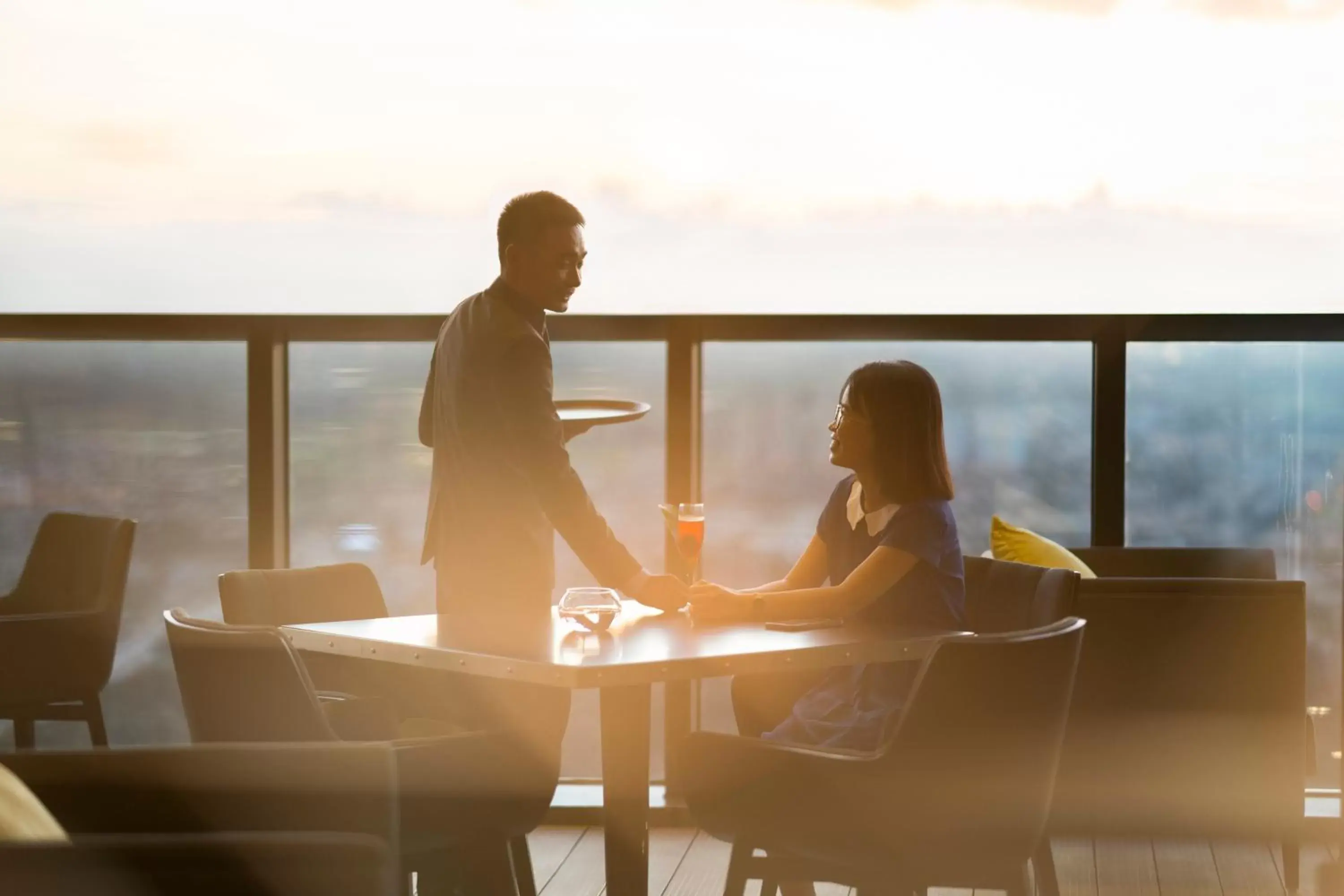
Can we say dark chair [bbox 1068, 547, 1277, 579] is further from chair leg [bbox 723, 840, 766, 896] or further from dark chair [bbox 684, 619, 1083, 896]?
chair leg [bbox 723, 840, 766, 896]

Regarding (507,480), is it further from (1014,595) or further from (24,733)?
(24,733)

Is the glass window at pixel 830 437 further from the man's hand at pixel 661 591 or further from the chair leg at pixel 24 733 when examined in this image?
→ the chair leg at pixel 24 733

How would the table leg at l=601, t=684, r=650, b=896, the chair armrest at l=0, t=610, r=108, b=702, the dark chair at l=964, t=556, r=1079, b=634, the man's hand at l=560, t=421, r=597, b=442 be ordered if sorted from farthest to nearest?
1. the chair armrest at l=0, t=610, r=108, b=702
2. the man's hand at l=560, t=421, r=597, b=442
3. the dark chair at l=964, t=556, r=1079, b=634
4. the table leg at l=601, t=684, r=650, b=896

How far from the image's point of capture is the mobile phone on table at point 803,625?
258 centimetres

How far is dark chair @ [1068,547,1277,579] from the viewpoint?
162 inches

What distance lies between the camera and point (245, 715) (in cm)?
236

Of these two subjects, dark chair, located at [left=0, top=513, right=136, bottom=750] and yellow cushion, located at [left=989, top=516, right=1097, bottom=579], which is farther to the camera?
dark chair, located at [left=0, top=513, right=136, bottom=750]

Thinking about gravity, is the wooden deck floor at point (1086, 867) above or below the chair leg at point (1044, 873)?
below

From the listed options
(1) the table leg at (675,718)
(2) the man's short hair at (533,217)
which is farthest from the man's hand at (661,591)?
(1) the table leg at (675,718)

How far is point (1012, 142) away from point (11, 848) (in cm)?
372

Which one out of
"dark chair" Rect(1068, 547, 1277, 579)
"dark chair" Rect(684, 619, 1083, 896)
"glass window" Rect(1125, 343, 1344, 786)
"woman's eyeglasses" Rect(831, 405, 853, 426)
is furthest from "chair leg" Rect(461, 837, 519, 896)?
"glass window" Rect(1125, 343, 1344, 786)

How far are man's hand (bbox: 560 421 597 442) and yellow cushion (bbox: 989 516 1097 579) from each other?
47.2 inches

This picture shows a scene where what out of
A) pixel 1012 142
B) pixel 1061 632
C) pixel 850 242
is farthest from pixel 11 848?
pixel 1012 142

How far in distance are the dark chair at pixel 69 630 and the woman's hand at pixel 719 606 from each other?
2161 millimetres
